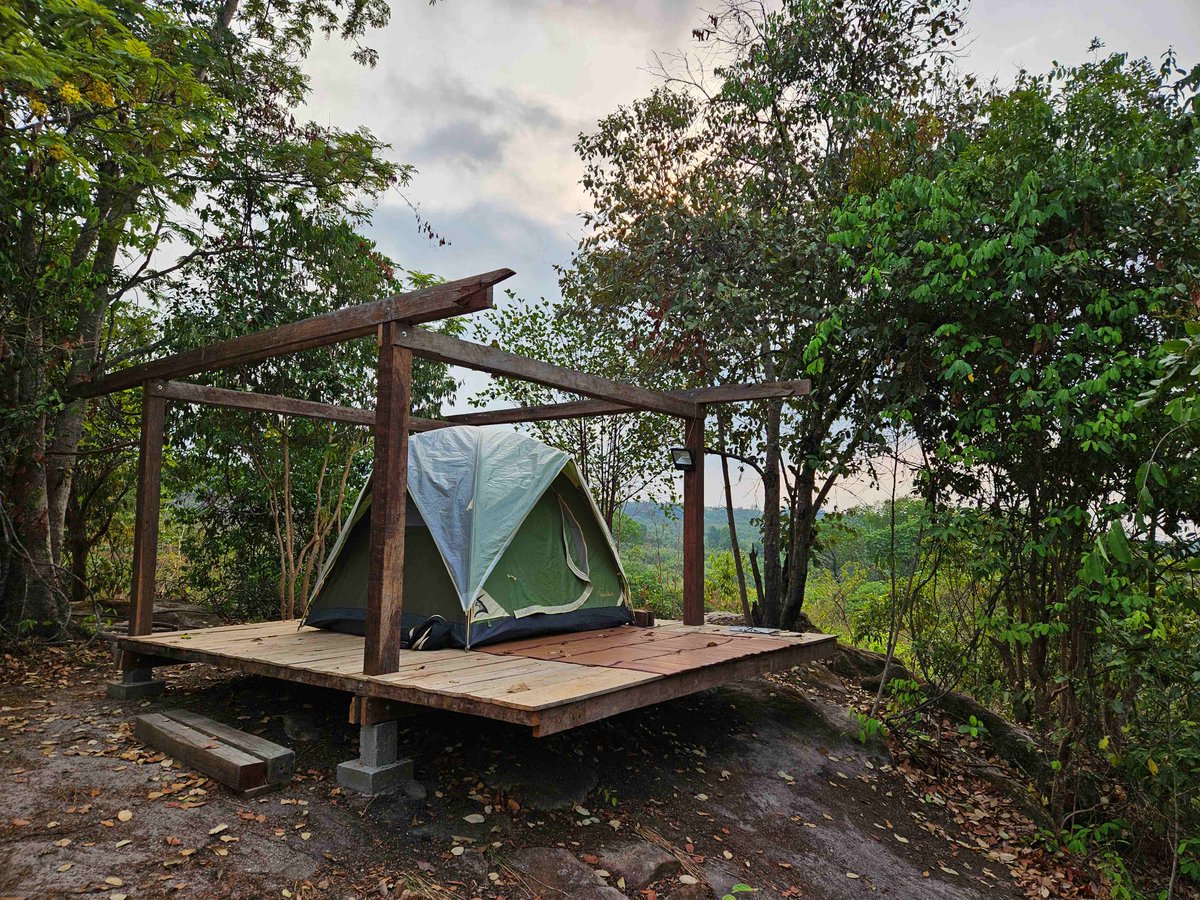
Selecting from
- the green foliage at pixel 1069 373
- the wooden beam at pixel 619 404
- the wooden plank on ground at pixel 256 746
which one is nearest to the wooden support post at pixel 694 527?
the wooden beam at pixel 619 404

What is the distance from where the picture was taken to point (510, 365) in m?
4.52

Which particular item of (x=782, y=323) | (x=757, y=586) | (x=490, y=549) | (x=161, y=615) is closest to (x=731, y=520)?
(x=757, y=586)

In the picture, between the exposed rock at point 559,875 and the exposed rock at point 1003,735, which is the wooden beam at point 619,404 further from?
the exposed rock at point 559,875

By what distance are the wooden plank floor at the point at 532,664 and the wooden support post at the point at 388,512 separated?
7.3 inches

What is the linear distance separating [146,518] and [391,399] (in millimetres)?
2864

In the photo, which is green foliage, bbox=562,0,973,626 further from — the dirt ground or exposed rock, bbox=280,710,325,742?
exposed rock, bbox=280,710,325,742

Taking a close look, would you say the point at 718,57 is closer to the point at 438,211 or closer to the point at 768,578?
the point at 438,211

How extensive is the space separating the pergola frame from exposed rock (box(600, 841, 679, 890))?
1.52m

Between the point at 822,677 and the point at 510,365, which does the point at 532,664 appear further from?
the point at 822,677

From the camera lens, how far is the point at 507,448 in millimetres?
5750

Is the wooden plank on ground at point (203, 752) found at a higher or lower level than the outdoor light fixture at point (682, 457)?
lower

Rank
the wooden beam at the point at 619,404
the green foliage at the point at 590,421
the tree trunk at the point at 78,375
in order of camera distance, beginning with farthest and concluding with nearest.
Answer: the green foliage at the point at 590,421 → the tree trunk at the point at 78,375 → the wooden beam at the point at 619,404

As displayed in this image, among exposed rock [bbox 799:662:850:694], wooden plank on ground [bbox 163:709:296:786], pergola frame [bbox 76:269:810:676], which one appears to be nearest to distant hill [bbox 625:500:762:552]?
pergola frame [bbox 76:269:810:676]

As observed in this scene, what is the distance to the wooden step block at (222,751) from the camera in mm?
3688
